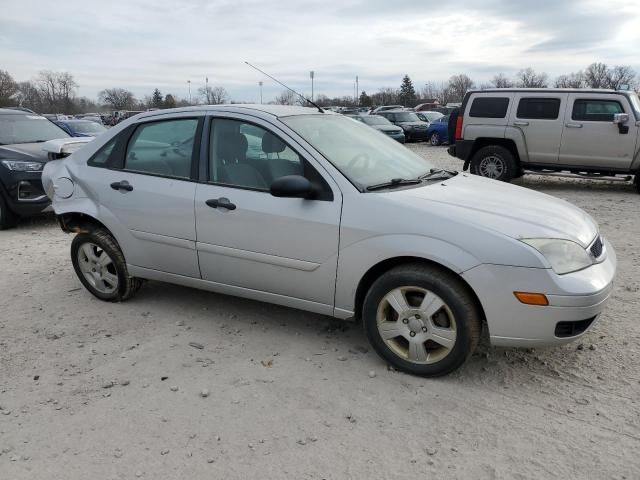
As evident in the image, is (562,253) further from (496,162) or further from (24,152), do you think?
(496,162)

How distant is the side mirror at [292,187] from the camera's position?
3430mm

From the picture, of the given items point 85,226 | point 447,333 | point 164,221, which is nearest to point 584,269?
point 447,333

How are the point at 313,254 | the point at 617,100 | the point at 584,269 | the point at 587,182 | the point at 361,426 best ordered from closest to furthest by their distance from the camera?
the point at 361,426 → the point at 584,269 → the point at 313,254 → the point at 617,100 → the point at 587,182

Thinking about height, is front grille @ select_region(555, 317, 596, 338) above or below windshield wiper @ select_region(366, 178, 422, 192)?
below

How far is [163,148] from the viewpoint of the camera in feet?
14.1

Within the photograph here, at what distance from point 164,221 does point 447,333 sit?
228cm

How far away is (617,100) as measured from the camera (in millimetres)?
10000

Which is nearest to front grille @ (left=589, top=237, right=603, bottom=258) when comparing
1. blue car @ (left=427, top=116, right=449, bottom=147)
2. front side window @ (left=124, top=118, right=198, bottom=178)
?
front side window @ (left=124, top=118, right=198, bottom=178)

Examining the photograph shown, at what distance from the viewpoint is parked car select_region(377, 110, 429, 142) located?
24109mm

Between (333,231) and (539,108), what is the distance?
8624mm

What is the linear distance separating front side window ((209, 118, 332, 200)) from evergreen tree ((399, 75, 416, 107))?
74.6 metres

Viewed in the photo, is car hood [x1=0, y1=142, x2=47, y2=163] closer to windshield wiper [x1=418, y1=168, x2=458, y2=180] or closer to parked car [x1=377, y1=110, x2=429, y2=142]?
windshield wiper [x1=418, y1=168, x2=458, y2=180]

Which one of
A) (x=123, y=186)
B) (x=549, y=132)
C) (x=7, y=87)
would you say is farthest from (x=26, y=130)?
(x=7, y=87)

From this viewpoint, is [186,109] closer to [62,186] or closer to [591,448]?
[62,186]
